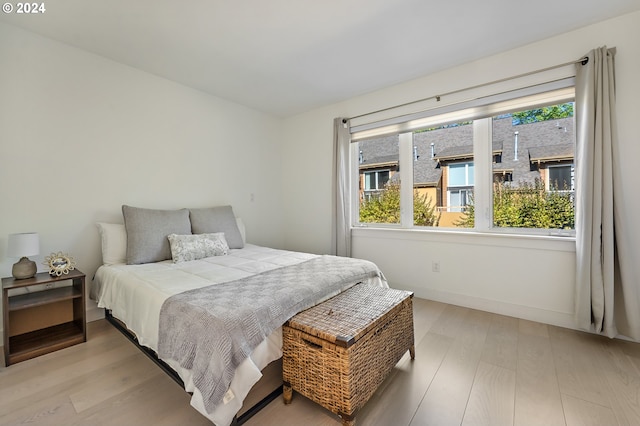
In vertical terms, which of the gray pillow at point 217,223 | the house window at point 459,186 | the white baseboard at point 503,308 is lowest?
the white baseboard at point 503,308

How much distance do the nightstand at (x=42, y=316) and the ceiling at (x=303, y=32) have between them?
6.38 ft

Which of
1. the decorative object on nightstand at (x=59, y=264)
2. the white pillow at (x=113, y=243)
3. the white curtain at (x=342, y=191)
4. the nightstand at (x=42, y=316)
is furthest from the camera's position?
the white curtain at (x=342, y=191)

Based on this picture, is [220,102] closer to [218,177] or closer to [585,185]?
[218,177]

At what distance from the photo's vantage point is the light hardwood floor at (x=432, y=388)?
1.36 metres

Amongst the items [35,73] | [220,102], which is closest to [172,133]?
[220,102]

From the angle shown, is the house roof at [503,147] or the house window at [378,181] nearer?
the house roof at [503,147]

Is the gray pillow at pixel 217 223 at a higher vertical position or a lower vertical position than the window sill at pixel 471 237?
higher

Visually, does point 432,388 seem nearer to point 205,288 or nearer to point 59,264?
point 205,288

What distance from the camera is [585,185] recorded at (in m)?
2.10

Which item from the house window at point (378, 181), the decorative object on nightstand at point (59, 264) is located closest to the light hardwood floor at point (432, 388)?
the decorative object on nightstand at point (59, 264)

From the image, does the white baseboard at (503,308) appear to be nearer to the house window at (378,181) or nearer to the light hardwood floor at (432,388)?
the light hardwood floor at (432,388)

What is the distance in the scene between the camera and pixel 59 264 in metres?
2.12

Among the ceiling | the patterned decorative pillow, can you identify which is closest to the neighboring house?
the ceiling

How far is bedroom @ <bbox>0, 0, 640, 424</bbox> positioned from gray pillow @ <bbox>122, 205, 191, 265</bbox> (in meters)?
0.30
